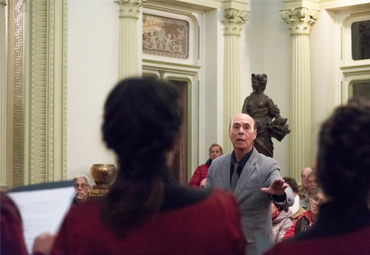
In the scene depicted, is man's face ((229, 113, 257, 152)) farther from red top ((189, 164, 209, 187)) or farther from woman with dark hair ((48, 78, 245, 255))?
red top ((189, 164, 209, 187))

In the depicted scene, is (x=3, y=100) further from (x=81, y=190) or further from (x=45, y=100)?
(x=81, y=190)

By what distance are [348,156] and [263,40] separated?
10.4 meters

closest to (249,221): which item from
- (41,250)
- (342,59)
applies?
(41,250)

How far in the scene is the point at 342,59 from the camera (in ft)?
38.4

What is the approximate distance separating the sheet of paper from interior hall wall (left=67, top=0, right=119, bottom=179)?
22.9 ft

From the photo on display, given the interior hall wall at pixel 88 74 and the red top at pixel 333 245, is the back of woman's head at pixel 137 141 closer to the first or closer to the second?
the red top at pixel 333 245

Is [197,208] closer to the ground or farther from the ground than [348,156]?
closer to the ground

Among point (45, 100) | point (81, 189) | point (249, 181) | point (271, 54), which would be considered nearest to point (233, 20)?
point (271, 54)

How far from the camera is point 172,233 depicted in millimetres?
1664

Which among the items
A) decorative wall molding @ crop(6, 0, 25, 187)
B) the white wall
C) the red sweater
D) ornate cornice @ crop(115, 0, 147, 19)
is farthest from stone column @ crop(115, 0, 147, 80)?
the red sweater

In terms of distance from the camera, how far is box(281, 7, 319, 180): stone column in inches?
446

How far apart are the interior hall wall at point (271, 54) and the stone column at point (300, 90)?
26 cm

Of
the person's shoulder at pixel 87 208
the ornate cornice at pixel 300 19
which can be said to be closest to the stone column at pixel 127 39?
the ornate cornice at pixel 300 19

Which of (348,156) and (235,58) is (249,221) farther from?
(235,58)
